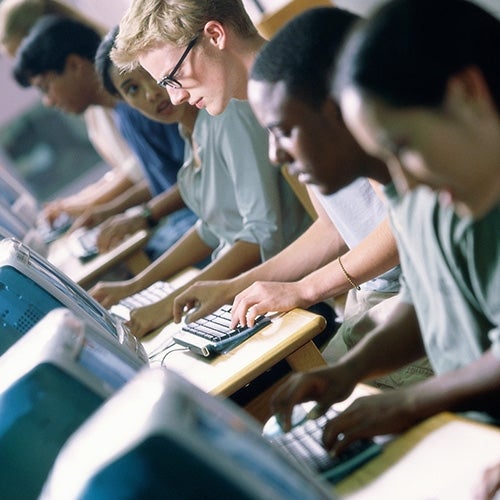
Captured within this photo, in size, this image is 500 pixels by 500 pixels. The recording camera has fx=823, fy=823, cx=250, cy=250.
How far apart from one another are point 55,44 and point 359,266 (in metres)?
2.16

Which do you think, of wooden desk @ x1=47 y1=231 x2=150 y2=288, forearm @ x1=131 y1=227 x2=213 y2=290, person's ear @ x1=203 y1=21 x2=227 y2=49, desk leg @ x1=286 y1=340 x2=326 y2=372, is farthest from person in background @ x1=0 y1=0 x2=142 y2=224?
Result: desk leg @ x1=286 y1=340 x2=326 y2=372

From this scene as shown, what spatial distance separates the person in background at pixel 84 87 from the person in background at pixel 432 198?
86.3 inches

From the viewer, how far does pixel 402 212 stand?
1.16 metres

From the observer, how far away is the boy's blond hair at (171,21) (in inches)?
77.2

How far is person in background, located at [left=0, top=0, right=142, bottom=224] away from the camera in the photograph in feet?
12.4

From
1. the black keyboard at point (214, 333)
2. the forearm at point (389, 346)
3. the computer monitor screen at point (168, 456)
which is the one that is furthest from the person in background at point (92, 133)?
the computer monitor screen at point (168, 456)

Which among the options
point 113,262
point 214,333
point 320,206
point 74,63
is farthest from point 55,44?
point 214,333

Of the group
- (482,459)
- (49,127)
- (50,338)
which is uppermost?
(50,338)

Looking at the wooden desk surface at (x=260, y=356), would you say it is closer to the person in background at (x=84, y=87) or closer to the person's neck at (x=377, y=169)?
the person's neck at (x=377, y=169)

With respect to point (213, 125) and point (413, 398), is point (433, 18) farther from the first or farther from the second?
point (213, 125)

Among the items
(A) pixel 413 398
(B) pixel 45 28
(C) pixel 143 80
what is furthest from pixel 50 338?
(B) pixel 45 28

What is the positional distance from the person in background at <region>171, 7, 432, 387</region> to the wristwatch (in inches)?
59.1

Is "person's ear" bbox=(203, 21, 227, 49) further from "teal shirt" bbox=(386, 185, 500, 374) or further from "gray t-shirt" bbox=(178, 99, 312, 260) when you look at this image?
"teal shirt" bbox=(386, 185, 500, 374)

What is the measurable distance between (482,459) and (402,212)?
0.35m
